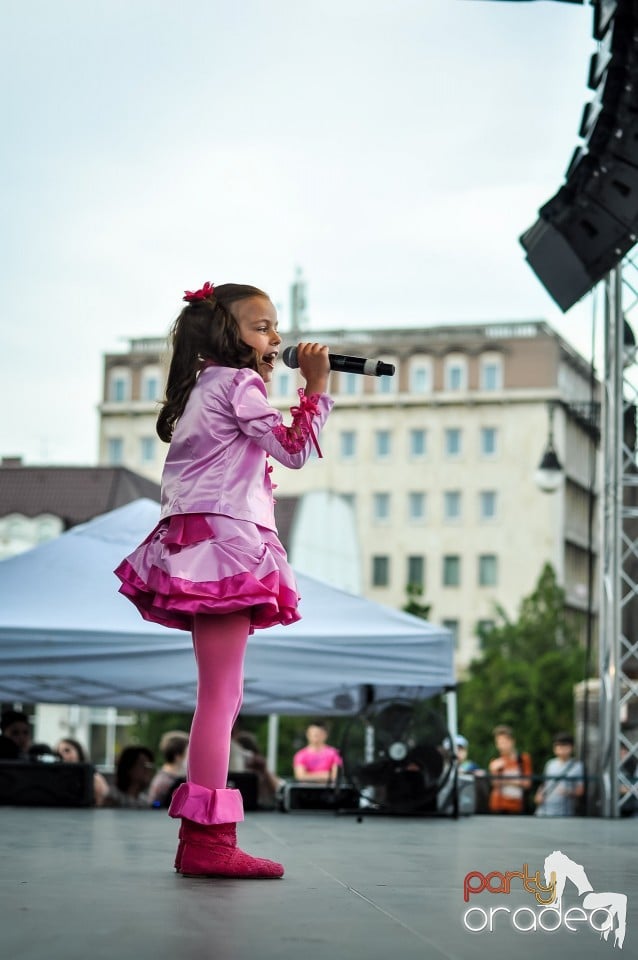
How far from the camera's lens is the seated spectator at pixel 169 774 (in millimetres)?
10273

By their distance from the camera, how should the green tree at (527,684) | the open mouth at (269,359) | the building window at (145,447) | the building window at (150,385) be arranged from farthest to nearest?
the building window at (145,447) < the building window at (150,385) < the green tree at (527,684) < the open mouth at (269,359)

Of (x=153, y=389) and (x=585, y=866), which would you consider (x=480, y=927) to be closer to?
(x=585, y=866)

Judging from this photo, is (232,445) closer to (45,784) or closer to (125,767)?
(45,784)

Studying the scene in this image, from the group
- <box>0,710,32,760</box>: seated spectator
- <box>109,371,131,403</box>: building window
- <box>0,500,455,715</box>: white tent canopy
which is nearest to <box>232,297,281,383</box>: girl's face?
<box>0,500,455,715</box>: white tent canopy

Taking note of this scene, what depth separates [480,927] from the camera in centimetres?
242

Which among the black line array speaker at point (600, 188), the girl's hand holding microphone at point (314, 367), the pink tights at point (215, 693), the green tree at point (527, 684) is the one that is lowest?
the green tree at point (527, 684)

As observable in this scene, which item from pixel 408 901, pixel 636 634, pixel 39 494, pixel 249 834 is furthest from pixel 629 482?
pixel 39 494

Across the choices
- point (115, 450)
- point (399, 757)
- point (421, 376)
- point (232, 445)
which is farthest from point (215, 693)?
point (115, 450)

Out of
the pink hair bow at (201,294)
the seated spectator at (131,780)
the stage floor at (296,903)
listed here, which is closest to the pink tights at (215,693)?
the stage floor at (296,903)

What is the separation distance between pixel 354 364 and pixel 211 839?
4.08 feet

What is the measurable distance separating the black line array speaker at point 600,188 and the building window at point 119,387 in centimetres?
7320

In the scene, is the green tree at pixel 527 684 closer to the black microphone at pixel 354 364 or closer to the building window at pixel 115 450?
the building window at pixel 115 450

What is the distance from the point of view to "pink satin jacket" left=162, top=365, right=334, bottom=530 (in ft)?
11.9

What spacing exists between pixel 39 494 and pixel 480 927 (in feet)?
173
